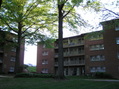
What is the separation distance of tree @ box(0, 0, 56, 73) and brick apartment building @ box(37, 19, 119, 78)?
24.5 feet

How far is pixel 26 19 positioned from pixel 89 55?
1948 centimetres

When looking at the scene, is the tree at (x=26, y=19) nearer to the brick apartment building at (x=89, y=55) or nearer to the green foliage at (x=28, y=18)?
the green foliage at (x=28, y=18)

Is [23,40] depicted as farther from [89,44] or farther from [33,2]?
[89,44]

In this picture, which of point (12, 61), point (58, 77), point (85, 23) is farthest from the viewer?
point (12, 61)

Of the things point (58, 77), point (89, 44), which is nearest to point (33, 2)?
point (58, 77)

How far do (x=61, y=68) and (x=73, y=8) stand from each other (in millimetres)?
9276

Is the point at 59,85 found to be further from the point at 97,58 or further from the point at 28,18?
the point at 97,58

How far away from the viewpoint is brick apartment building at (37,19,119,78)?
34094mm

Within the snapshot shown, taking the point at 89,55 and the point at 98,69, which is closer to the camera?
the point at 98,69

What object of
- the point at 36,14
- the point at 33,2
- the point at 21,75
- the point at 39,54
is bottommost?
the point at 21,75

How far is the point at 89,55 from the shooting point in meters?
40.3

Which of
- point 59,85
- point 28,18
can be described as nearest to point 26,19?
point 28,18

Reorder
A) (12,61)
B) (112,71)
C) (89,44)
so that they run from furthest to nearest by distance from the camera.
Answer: (12,61) < (89,44) < (112,71)

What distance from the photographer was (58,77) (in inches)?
777
